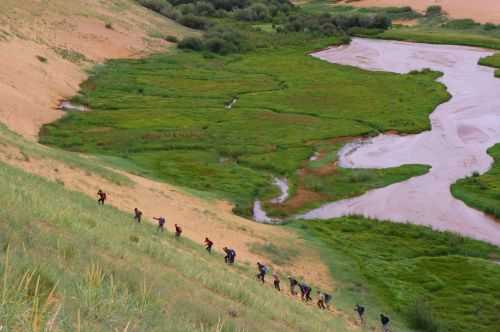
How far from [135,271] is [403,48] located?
92.5m

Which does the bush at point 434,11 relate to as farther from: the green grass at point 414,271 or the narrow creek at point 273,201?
the green grass at point 414,271

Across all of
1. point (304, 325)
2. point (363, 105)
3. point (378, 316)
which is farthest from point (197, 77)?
point (304, 325)

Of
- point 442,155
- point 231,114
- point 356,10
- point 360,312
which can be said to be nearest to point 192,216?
point 360,312

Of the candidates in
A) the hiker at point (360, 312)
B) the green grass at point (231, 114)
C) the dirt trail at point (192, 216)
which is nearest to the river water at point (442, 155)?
the green grass at point (231, 114)

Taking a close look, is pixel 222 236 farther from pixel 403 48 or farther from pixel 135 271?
pixel 403 48

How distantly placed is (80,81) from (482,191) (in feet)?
131

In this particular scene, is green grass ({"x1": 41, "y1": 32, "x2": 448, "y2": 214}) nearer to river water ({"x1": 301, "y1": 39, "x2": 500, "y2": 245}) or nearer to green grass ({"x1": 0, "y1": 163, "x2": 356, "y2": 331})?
river water ({"x1": 301, "y1": 39, "x2": 500, "y2": 245})

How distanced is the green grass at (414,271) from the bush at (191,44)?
198ft

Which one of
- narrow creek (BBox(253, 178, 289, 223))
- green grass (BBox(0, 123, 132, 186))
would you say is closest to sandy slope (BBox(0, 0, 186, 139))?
green grass (BBox(0, 123, 132, 186))

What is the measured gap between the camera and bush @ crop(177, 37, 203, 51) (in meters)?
89.0

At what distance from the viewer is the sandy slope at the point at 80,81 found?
2752 centimetres

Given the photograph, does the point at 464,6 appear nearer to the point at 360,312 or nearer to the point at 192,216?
the point at 192,216

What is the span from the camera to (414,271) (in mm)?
26812

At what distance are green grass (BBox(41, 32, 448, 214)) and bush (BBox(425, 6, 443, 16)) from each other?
2124 inches
